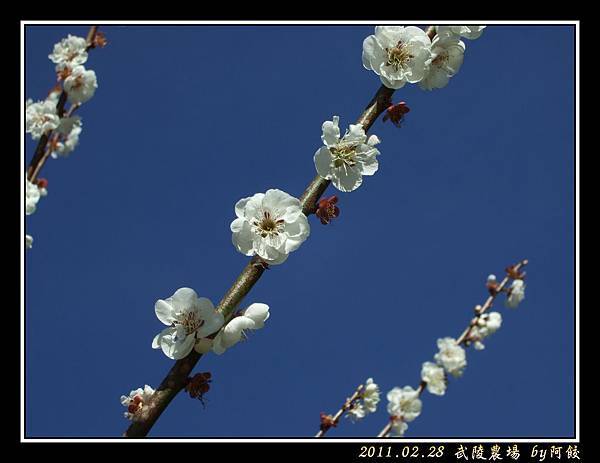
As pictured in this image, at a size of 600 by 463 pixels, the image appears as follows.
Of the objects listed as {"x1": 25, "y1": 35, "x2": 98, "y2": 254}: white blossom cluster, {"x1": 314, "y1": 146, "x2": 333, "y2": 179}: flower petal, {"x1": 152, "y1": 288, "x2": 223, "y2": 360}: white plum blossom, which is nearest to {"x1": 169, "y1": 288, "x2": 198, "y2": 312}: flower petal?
{"x1": 152, "y1": 288, "x2": 223, "y2": 360}: white plum blossom

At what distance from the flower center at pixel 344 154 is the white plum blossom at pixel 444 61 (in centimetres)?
59

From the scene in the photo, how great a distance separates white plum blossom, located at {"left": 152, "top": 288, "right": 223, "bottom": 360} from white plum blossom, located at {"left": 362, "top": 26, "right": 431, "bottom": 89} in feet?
4.15

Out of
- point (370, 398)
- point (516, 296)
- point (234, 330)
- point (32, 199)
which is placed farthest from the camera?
point (516, 296)

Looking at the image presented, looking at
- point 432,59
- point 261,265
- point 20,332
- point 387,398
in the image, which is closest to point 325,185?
point 261,265

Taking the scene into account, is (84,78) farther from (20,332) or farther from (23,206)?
(20,332)

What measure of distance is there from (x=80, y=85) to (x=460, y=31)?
3302 mm

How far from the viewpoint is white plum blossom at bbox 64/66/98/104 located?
14.3ft

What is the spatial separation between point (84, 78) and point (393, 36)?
2987 mm

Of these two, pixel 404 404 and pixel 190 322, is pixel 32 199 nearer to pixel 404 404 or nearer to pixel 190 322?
pixel 190 322

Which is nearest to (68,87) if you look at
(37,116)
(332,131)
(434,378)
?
(37,116)

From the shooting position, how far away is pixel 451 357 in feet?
24.5

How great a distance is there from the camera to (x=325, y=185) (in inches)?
87.9

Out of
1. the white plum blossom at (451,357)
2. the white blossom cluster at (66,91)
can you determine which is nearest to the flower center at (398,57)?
the white blossom cluster at (66,91)

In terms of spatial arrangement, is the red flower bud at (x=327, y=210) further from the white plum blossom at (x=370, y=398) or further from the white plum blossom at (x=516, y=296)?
the white plum blossom at (x=516, y=296)
